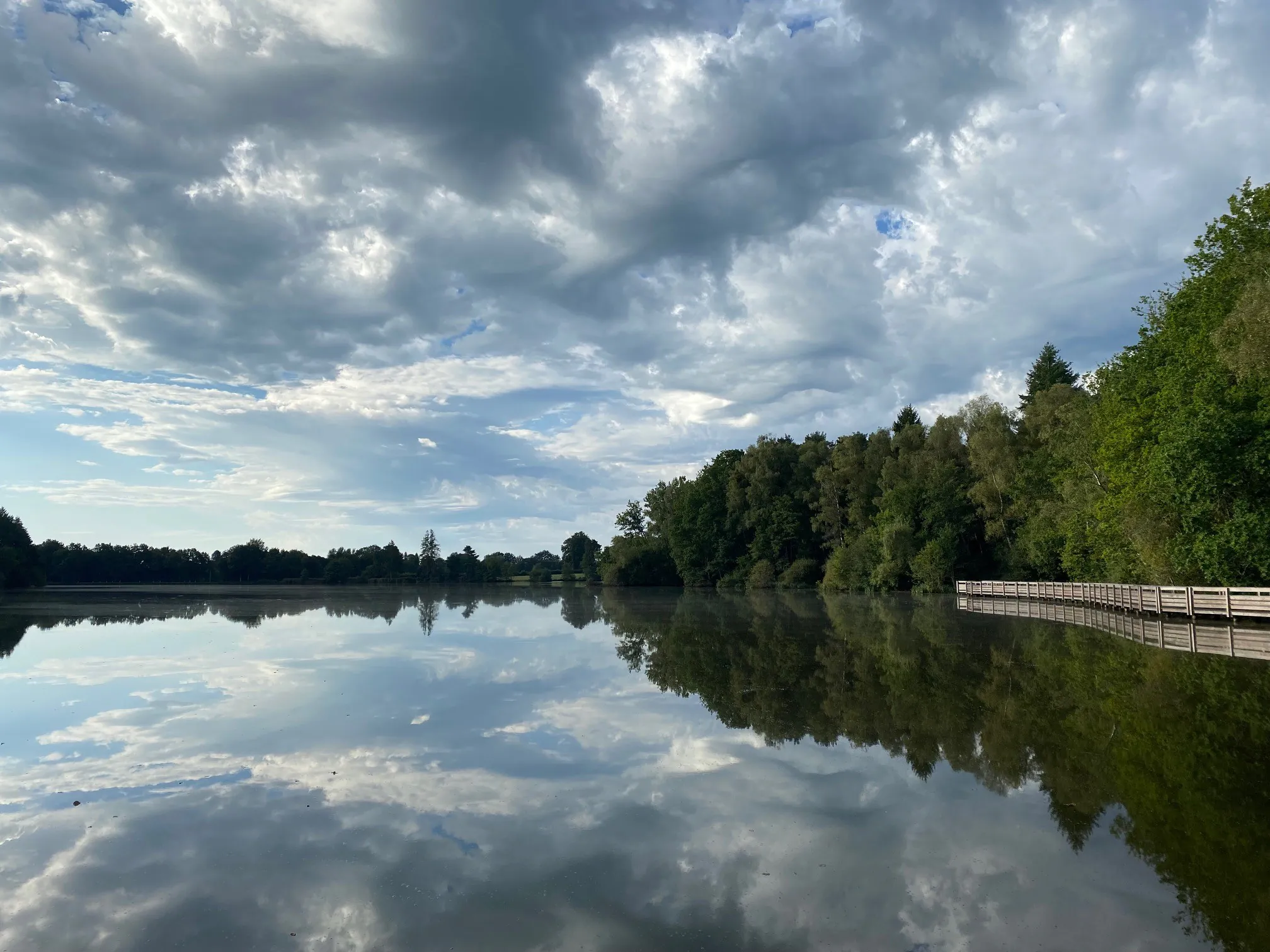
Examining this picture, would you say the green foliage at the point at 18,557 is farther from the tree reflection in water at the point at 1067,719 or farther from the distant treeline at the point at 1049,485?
the tree reflection in water at the point at 1067,719

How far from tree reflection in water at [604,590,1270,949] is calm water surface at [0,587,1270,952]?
0.05 meters

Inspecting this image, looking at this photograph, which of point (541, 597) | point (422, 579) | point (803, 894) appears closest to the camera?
point (803, 894)

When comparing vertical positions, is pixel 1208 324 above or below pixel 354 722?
above

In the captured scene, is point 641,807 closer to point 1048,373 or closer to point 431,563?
point 1048,373

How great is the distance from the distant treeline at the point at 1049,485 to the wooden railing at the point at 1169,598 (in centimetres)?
158

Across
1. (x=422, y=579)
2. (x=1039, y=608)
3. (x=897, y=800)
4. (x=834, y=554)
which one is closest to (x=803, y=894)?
(x=897, y=800)

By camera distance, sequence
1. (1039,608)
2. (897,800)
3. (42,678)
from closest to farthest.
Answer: (897,800) < (42,678) < (1039,608)

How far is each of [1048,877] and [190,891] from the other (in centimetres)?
590

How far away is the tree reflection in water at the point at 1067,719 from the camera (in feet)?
20.1

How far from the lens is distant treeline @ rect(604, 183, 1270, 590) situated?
25688 mm

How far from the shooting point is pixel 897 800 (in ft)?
24.4

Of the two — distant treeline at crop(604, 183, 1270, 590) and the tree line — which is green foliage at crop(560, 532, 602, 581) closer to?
the tree line

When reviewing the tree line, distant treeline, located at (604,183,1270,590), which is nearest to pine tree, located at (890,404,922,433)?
distant treeline, located at (604,183,1270,590)

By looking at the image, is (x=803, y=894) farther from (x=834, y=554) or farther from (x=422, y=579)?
(x=422, y=579)
